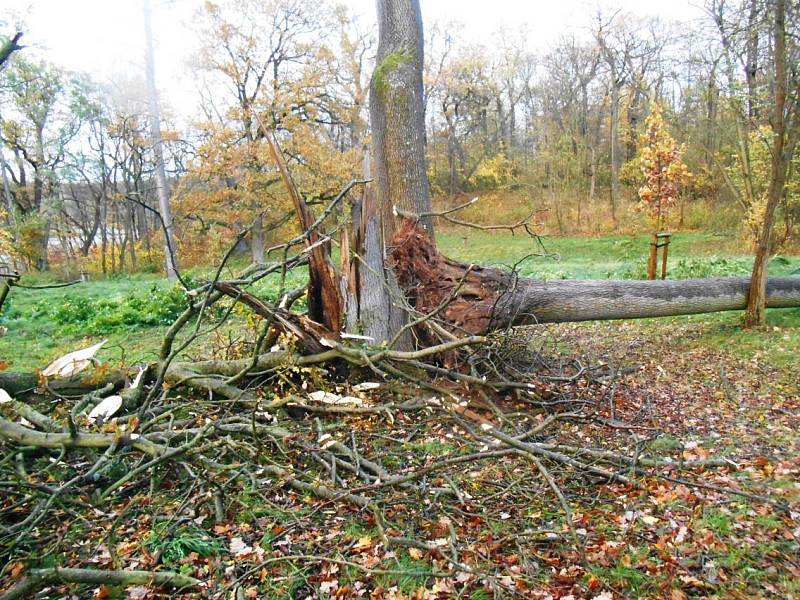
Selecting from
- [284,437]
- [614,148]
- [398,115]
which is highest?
[614,148]

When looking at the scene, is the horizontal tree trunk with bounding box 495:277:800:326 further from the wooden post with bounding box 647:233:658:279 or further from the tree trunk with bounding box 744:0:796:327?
the wooden post with bounding box 647:233:658:279

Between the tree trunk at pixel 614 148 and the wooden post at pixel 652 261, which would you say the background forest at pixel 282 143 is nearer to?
the tree trunk at pixel 614 148

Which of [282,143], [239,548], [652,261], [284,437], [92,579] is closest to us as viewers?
[92,579]

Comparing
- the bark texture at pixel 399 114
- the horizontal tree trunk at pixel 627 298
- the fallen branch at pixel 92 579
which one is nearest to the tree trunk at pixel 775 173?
the horizontal tree trunk at pixel 627 298

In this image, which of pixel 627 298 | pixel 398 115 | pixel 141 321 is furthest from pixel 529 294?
pixel 141 321

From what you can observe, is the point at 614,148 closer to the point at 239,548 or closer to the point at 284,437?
the point at 284,437

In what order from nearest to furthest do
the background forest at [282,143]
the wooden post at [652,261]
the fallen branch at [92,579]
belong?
the fallen branch at [92,579] < the wooden post at [652,261] < the background forest at [282,143]

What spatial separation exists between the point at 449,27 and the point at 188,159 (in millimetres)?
16080

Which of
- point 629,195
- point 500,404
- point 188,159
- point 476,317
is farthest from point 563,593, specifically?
point 629,195

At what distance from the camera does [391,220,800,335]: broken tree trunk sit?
5586 mm

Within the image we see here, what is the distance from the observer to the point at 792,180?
441 inches

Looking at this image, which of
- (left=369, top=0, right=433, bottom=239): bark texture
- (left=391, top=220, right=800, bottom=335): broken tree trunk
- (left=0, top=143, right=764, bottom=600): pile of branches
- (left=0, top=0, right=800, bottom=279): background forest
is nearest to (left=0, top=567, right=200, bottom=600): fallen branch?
(left=0, top=143, right=764, bottom=600): pile of branches

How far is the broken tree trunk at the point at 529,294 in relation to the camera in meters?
5.59

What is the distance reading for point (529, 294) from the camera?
6.11 m
